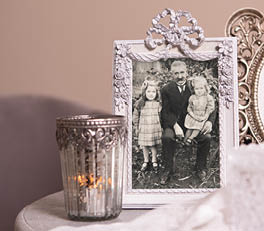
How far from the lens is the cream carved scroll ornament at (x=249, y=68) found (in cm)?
104

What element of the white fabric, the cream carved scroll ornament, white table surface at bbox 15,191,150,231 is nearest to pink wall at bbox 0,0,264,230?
the cream carved scroll ornament

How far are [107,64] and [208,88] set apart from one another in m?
0.41

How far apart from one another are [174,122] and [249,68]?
0.85 feet

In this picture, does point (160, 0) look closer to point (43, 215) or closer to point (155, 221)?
point (43, 215)

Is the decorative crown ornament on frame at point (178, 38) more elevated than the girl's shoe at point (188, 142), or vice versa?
the decorative crown ornament on frame at point (178, 38)

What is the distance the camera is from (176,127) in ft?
2.97

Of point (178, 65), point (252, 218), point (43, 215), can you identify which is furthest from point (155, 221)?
point (178, 65)

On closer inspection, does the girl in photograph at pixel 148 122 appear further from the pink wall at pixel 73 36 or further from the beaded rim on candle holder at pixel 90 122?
the pink wall at pixel 73 36

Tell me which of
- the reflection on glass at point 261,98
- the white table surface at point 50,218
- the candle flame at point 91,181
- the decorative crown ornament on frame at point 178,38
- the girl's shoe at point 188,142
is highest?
the decorative crown ornament on frame at point 178,38

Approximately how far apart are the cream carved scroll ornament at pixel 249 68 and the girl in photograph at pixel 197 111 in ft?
0.51

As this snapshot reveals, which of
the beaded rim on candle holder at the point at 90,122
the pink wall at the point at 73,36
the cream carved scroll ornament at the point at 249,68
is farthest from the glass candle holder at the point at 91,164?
the pink wall at the point at 73,36

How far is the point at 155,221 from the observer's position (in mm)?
580

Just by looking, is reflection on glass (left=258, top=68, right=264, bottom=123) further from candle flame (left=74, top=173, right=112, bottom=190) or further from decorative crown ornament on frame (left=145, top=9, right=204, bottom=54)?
candle flame (left=74, top=173, right=112, bottom=190)

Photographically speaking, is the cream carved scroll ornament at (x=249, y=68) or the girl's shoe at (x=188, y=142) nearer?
the girl's shoe at (x=188, y=142)
